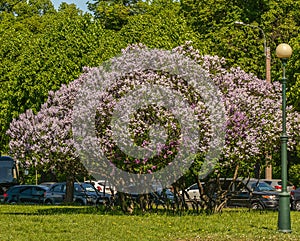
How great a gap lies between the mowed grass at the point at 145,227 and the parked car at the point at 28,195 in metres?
18.2

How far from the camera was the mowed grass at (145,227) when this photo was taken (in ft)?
60.3

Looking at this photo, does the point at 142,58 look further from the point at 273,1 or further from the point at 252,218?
the point at 273,1

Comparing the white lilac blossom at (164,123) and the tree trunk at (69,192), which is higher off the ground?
the white lilac blossom at (164,123)

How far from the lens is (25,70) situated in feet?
142

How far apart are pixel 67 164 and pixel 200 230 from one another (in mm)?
8401

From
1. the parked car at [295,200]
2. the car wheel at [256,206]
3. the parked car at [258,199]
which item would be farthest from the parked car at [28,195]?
the parked car at [295,200]

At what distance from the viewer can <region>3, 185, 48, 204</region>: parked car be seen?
43594mm

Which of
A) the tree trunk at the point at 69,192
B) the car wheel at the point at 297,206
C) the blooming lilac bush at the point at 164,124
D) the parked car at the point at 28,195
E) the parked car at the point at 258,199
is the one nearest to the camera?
the blooming lilac bush at the point at 164,124

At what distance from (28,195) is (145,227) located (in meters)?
23.9

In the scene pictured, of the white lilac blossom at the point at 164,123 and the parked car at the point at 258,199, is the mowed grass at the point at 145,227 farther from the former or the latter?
the parked car at the point at 258,199

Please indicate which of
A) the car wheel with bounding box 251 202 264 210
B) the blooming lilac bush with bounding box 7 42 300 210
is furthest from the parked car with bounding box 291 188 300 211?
the blooming lilac bush with bounding box 7 42 300 210

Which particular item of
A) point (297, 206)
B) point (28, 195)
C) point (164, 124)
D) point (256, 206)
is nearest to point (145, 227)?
point (164, 124)

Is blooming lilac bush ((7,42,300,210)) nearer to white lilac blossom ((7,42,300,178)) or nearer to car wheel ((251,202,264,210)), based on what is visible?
white lilac blossom ((7,42,300,178))

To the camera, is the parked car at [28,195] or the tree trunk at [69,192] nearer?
the tree trunk at [69,192]
